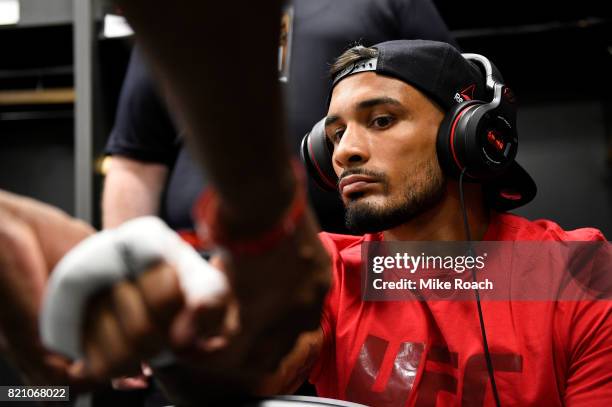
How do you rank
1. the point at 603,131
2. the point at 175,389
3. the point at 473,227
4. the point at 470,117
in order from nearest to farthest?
the point at 175,389
the point at 470,117
the point at 473,227
the point at 603,131

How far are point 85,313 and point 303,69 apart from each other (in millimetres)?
932

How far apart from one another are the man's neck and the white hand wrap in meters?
0.82

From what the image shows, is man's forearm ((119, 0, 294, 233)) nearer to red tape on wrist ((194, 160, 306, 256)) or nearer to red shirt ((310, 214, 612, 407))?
red tape on wrist ((194, 160, 306, 256))

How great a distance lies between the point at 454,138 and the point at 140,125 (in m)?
0.69

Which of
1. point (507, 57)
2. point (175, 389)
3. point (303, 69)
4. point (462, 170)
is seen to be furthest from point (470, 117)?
point (507, 57)

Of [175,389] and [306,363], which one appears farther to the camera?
[306,363]

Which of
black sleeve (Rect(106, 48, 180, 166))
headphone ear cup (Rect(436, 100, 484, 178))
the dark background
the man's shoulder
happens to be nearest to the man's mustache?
Result: headphone ear cup (Rect(436, 100, 484, 178))

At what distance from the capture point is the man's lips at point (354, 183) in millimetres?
1004

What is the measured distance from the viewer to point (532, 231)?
104cm

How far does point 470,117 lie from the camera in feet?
3.02

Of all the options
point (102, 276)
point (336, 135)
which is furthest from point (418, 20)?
point (102, 276)

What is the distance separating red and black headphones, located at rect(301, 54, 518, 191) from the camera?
0.91m

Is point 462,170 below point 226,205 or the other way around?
below

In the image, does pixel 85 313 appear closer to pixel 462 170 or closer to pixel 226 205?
pixel 226 205
